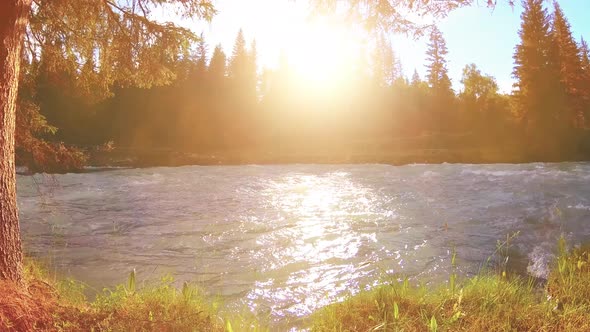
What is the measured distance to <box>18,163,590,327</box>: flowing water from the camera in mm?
6133

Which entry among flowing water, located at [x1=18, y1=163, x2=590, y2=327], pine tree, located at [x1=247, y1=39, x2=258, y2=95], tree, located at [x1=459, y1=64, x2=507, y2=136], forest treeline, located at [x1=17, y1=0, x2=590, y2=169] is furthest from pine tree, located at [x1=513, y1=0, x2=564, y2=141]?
pine tree, located at [x1=247, y1=39, x2=258, y2=95]

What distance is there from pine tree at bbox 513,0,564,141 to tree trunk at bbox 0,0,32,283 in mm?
46620

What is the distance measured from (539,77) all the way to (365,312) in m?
46.6

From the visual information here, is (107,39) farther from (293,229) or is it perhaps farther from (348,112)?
(348,112)

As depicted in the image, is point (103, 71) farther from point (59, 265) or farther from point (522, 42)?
point (522, 42)

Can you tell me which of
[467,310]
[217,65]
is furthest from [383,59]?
[217,65]

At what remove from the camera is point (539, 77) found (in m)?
40.4

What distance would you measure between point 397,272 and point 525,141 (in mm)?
42761

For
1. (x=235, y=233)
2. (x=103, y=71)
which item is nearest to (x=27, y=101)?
(x=103, y=71)

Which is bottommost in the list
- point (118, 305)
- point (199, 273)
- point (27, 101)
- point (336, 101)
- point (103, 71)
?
point (199, 273)

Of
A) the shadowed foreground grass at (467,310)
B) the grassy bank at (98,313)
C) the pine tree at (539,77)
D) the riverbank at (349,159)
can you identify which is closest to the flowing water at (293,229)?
the shadowed foreground grass at (467,310)

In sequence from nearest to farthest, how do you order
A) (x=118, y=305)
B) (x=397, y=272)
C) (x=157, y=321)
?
1. (x=157, y=321)
2. (x=118, y=305)
3. (x=397, y=272)

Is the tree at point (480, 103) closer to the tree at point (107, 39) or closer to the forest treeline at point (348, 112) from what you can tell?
the forest treeline at point (348, 112)

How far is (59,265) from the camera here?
6.65m
